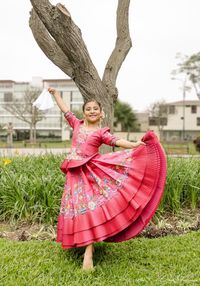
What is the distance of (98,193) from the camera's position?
352 centimetres

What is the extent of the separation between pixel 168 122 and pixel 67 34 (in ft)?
183

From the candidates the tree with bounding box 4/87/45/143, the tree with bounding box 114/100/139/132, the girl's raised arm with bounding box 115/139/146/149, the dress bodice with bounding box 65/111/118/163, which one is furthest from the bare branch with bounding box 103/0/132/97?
the tree with bounding box 114/100/139/132

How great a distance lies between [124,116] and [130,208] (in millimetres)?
54457

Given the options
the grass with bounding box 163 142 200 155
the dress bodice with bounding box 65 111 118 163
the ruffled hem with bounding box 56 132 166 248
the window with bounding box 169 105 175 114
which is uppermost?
the window with bounding box 169 105 175 114

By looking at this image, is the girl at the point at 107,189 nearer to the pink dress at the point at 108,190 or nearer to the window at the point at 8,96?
the pink dress at the point at 108,190

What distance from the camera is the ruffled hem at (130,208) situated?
341 cm

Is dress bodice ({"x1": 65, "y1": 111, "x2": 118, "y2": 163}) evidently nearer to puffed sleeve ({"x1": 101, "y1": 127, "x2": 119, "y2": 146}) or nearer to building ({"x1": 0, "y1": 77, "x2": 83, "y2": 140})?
puffed sleeve ({"x1": 101, "y1": 127, "x2": 119, "y2": 146})

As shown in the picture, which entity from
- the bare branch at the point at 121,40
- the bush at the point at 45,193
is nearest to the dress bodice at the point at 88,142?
the bush at the point at 45,193

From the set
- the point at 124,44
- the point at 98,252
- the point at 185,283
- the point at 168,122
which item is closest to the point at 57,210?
the point at 98,252

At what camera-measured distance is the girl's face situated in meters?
3.71

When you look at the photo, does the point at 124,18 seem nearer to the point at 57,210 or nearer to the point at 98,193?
the point at 57,210

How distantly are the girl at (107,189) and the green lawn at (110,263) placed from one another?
21 centimetres

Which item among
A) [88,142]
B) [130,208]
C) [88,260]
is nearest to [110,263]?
[88,260]

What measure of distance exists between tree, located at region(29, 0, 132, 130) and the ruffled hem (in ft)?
6.09
